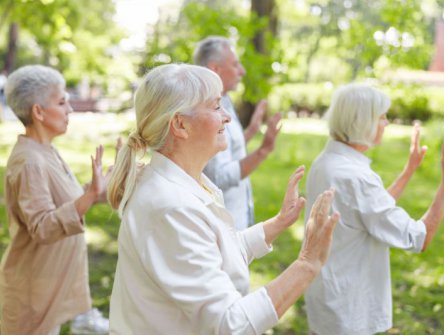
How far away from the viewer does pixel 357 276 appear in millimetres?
3133

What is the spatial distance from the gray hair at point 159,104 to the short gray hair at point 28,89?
4.38 ft

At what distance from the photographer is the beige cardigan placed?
305 centimetres

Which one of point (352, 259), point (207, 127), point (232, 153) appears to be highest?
point (207, 127)

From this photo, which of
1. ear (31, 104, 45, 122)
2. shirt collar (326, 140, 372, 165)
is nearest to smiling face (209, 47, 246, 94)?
shirt collar (326, 140, 372, 165)

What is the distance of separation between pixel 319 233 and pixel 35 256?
6.16 ft

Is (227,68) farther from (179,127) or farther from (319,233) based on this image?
(319,233)

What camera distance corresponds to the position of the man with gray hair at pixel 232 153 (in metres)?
3.74

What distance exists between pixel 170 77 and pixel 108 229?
5.91m

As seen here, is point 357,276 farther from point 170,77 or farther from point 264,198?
point 264,198

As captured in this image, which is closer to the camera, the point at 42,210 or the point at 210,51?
the point at 42,210

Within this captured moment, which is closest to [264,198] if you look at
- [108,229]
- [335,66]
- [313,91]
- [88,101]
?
[108,229]

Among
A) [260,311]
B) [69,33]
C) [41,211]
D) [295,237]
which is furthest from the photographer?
[69,33]

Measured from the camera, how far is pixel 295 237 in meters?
7.45

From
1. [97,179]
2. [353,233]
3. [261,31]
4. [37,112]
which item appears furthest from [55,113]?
[261,31]
